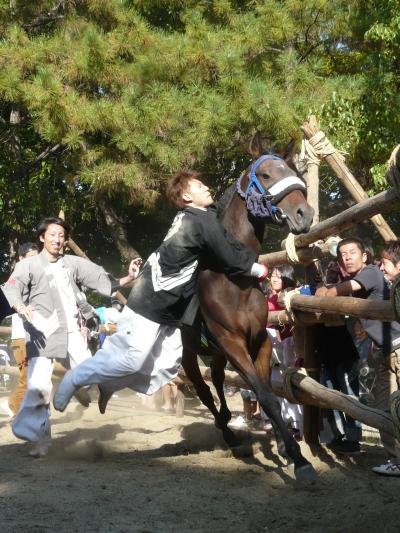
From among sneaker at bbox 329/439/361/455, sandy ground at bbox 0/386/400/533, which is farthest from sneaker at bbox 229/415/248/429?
A: sneaker at bbox 329/439/361/455

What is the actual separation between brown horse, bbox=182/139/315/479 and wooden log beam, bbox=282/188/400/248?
216mm

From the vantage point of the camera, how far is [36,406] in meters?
6.36

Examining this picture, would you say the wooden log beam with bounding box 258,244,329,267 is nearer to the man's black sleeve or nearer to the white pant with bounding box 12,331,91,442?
the man's black sleeve

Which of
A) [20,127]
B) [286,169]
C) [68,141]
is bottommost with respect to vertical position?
[286,169]

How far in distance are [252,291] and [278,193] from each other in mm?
695

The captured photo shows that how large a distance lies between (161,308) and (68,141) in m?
7.13

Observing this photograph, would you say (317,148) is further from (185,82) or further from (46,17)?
(46,17)

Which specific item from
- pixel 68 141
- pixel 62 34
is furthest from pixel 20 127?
pixel 68 141

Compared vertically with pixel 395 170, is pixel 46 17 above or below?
above

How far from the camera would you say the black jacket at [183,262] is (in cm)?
534

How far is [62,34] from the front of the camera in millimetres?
13445

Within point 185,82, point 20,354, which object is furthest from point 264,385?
point 185,82

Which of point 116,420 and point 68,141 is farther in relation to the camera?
point 68,141

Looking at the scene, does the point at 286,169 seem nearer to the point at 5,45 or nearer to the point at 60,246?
the point at 60,246
